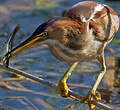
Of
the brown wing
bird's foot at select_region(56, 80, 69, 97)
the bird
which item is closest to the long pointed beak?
the bird

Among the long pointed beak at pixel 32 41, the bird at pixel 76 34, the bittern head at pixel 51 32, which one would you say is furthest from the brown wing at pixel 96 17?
the long pointed beak at pixel 32 41

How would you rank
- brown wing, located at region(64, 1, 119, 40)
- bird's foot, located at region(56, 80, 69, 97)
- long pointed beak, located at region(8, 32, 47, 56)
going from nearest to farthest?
1. long pointed beak, located at region(8, 32, 47, 56)
2. brown wing, located at region(64, 1, 119, 40)
3. bird's foot, located at region(56, 80, 69, 97)

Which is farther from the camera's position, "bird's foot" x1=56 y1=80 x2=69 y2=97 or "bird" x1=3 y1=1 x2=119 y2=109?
"bird's foot" x1=56 y1=80 x2=69 y2=97

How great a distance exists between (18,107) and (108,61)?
126 cm

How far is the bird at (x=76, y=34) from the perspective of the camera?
9.35 feet

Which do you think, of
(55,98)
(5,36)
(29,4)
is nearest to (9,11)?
(29,4)

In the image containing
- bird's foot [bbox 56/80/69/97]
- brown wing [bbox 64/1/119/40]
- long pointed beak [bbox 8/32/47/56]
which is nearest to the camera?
long pointed beak [bbox 8/32/47/56]

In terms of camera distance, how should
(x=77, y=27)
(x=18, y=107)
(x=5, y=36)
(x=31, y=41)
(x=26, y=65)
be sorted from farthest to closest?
1. (x=5, y=36)
2. (x=26, y=65)
3. (x=18, y=107)
4. (x=77, y=27)
5. (x=31, y=41)

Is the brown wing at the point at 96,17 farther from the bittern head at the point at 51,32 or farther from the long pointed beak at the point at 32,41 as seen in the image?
the long pointed beak at the point at 32,41

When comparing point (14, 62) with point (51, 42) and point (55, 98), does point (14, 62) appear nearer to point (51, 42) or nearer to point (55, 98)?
point (55, 98)

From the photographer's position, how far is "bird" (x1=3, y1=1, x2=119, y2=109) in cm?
285

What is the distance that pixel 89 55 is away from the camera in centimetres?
321

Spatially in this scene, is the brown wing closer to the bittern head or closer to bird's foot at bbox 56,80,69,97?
the bittern head

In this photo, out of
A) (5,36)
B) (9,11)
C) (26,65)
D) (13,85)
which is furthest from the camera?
(9,11)
